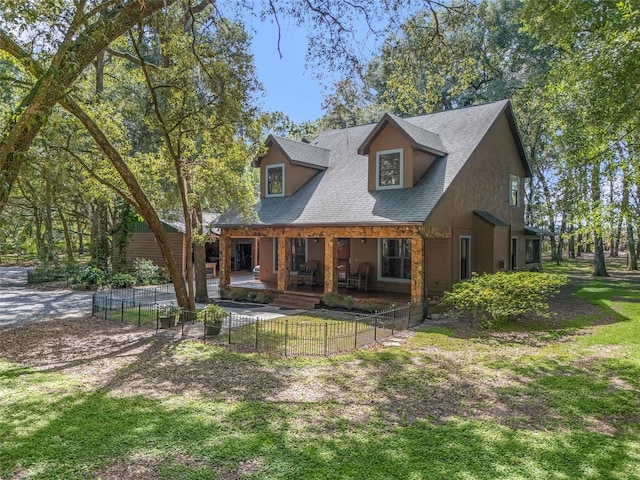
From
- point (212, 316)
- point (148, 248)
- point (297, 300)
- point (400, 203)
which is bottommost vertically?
point (297, 300)

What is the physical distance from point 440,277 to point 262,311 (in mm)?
6415

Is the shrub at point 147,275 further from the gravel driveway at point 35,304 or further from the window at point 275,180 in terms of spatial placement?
the window at point 275,180

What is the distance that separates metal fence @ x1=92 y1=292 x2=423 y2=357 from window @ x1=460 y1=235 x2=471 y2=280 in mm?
4070

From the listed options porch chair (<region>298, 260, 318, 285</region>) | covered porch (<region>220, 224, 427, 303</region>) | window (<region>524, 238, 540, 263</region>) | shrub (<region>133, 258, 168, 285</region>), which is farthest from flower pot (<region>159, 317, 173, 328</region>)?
window (<region>524, 238, 540, 263</region>)

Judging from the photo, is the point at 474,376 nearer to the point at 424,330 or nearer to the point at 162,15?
the point at 424,330

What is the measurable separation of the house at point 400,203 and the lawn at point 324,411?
4.76m

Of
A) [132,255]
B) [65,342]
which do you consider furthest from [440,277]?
[132,255]

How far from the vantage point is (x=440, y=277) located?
1503 centimetres

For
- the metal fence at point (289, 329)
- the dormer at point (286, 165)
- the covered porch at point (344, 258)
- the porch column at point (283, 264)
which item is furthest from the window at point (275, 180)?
the metal fence at point (289, 329)

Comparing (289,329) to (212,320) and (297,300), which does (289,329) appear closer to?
(212,320)

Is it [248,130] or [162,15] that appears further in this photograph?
[248,130]

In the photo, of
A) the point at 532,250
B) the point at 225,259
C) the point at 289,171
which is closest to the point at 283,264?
the point at 225,259

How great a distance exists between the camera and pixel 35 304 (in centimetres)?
1609

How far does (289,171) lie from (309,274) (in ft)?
14.6
